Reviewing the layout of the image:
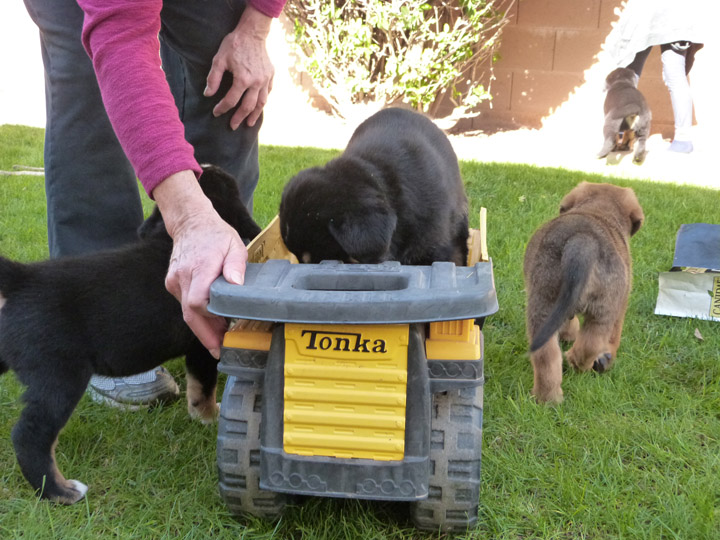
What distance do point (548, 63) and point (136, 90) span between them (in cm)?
746

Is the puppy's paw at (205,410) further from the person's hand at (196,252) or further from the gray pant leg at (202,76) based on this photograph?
the gray pant leg at (202,76)

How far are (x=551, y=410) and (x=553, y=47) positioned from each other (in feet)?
22.4

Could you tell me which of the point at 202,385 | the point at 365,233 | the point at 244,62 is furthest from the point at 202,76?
the point at 202,385

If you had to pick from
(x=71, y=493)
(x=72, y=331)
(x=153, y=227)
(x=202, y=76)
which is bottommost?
(x=71, y=493)

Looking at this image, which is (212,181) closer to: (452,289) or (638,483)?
(452,289)

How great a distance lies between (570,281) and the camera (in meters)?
2.45

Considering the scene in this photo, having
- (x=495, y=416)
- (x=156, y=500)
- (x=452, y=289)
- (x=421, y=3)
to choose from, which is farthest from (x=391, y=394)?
(x=421, y=3)

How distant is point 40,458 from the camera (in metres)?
1.90

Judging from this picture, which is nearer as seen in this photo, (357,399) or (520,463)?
(357,399)

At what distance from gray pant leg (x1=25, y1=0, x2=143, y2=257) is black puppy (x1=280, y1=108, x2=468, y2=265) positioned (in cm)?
68

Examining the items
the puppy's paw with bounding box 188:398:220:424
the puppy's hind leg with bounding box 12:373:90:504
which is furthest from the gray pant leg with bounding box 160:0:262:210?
the puppy's hind leg with bounding box 12:373:90:504

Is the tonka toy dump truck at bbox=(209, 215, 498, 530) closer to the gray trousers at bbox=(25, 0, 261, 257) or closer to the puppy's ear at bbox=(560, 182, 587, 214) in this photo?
the gray trousers at bbox=(25, 0, 261, 257)

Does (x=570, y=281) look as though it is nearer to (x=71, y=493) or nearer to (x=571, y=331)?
(x=571, y=331)

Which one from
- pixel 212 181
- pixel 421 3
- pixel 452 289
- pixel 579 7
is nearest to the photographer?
pixel 452 289
